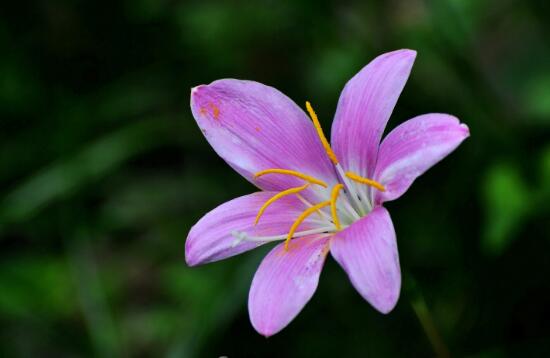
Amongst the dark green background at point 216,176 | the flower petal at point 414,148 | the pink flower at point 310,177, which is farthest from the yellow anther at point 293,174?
the dark green background at point 216,176

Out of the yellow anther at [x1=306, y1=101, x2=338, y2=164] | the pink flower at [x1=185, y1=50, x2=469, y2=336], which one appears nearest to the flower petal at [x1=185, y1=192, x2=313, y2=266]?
the pink flower at [x1=185, y1=50, x2=469, y2=336]

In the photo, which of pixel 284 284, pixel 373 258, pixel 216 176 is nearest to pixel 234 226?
pixel 284 284

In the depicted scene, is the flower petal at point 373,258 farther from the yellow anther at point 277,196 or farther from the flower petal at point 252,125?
the flower petal at point 252,125

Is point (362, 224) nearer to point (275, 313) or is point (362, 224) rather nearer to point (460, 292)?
point (275, 313)

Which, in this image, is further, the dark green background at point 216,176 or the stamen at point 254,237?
the dark green background at point 216,176

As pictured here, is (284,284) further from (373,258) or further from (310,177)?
(310,177)

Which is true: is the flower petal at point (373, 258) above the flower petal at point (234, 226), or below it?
below
